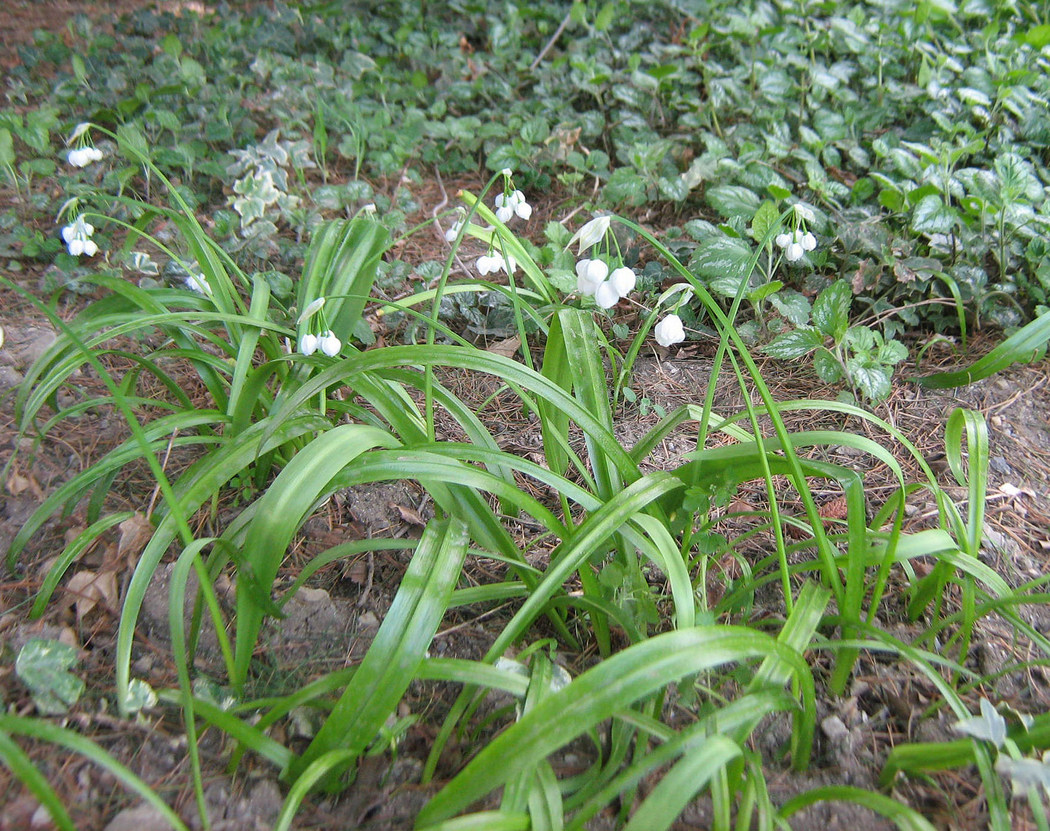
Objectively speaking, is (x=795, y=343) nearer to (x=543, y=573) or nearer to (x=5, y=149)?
(x=543, y=573)

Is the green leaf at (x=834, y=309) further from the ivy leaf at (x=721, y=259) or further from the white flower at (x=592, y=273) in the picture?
the white flower at (x=592, y=273)

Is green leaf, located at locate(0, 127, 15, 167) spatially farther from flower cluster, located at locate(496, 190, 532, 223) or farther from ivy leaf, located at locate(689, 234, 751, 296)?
ivy leaf, located at locate(689, 234, 751, 296)

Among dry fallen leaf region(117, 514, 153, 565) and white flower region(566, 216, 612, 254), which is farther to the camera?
dry fallen leaf region(117, 514, 153, 565)

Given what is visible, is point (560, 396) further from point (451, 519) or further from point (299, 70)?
point (299, 70)

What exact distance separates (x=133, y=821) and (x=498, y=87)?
10.0ft

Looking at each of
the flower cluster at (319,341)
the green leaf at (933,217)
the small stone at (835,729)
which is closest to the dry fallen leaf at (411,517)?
the flower cluster at (319,341)

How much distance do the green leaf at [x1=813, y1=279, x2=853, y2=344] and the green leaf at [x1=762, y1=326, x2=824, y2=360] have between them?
0.11 ft

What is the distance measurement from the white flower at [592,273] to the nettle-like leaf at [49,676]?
1171 mm

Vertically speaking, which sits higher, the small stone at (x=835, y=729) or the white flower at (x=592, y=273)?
the white flower at (x=592, y=273)

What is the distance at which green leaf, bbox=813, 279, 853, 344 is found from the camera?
1.88 m

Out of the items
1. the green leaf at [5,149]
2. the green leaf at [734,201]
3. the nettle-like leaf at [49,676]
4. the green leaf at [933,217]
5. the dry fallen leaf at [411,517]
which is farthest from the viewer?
the green leaf at [5,149]

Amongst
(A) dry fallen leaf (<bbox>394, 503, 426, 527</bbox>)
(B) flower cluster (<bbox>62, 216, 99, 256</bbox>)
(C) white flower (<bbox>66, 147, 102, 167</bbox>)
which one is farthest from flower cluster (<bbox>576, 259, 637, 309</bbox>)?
(C) white flower (<bbox>66, 147, 102, 167</bbox>)

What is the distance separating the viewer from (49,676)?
4.10 feet

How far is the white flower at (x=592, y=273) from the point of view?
4.46 ft
